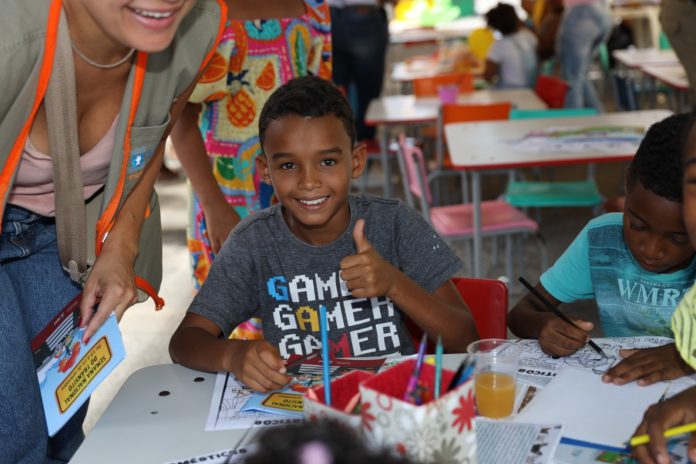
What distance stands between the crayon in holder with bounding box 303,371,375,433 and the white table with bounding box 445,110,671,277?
2.48 meters

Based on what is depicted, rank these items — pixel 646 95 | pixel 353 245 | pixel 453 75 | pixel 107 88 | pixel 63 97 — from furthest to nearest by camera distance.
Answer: pixel 646 95 → pixel 453 75 → pixel 353 245 → pixel 107 88 → pixel 63 97

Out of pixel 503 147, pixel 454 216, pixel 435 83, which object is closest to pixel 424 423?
pixel 503 147

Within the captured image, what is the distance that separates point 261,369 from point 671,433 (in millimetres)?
646

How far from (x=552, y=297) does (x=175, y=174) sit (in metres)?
5.58

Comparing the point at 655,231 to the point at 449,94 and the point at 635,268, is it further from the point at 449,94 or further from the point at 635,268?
the point at 449,94

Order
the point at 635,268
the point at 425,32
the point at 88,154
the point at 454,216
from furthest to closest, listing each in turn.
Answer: the point at 425,32 < the point at 454,216 < the point at 635,268 < the point at 88,154

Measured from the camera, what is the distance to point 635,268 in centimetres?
182

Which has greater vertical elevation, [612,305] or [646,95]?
[612,305]

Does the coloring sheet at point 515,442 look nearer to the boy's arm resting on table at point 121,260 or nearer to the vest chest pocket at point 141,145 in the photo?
the boy's arm resting on table at point 121,260

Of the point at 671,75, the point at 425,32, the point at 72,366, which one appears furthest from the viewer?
the point at 425,32

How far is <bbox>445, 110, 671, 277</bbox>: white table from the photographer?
3.51 m

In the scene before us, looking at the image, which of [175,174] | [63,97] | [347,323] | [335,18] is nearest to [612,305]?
[347,323]

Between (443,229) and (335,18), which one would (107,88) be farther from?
(335,18)

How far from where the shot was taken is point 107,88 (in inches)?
64.9
